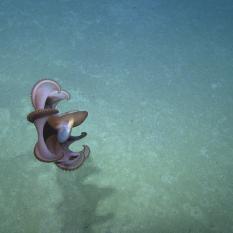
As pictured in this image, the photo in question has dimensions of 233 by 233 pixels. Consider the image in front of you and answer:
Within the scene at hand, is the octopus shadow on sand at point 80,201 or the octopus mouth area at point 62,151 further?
the octopus shadow on sand at point 80,201

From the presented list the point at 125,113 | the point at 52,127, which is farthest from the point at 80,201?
the point at 52,127

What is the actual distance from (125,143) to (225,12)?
2.55 m

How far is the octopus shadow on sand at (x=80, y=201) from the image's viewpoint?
2.18 metres

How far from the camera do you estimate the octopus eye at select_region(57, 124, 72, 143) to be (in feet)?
4.25

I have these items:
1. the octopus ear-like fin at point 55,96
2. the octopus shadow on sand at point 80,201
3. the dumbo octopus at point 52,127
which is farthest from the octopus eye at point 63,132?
the octopus shadow on sand at point 80,201

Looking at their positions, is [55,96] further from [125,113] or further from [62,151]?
[125,113]

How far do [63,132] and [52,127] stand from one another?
0.21ft

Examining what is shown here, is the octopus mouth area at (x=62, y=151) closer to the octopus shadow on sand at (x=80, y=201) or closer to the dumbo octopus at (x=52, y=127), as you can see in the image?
the dumbo octopus at (x=52, y=127)

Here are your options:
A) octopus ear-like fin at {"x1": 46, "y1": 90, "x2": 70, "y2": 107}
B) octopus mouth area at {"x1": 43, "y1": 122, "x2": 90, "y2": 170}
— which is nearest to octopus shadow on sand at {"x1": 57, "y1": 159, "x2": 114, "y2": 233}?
octopus mouth area at {"x1": 43, "y1": 122, "x2": 90, "y2": 170}

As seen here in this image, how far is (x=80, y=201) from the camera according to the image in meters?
2.28

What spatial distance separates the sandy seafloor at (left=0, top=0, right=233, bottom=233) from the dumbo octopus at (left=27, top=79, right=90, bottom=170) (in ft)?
3.14

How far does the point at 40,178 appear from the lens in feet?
7.77

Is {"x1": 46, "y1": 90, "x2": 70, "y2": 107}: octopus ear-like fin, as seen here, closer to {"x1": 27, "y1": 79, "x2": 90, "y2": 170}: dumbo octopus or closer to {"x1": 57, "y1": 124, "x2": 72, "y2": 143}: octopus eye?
{"x1": 27, "y1": 79, "x2": 90, "y2": 170}: dumbo octopus

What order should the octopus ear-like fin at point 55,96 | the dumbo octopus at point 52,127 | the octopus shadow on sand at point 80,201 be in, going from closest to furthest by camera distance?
the dumbo octopus at point 52,127
the octopus ear-like fin at point 55,96
the octopus shadow on sand at point 80,201
